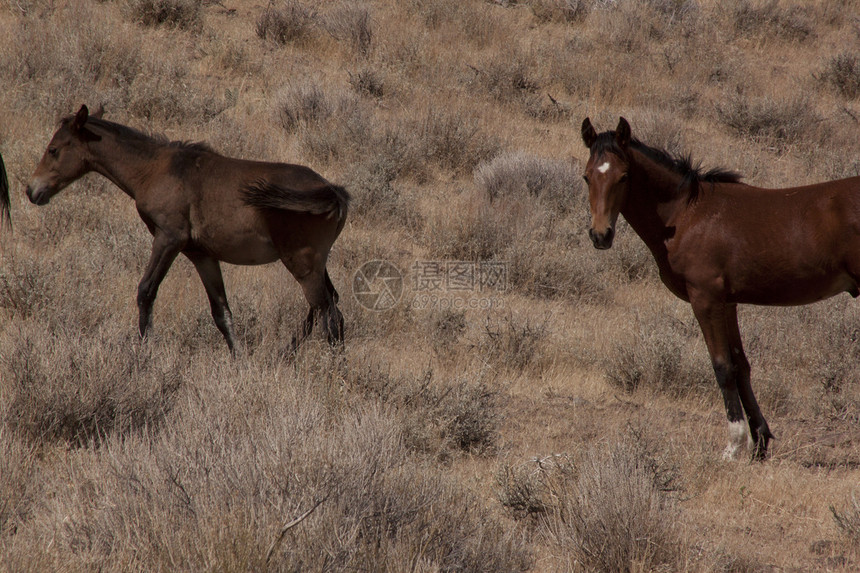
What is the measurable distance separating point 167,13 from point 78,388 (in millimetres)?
11384

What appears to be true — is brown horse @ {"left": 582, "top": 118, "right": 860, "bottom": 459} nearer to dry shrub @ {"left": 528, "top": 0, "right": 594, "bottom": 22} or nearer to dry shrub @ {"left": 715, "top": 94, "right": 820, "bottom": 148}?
dry shrub @ {"left": 715, "top": 94, "right": 820, "bottom": 148}

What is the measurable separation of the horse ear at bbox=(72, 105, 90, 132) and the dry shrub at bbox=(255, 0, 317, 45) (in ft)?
28.8

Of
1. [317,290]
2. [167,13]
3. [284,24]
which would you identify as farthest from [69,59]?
[317,290]

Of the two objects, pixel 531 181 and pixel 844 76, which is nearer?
pixel 531 181

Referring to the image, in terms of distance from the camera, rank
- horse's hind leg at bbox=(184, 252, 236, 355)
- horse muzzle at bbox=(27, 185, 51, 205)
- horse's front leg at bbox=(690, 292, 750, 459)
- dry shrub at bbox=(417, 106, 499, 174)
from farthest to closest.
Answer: dry shrub at bbox=(417, 106, 499, 174)
horse's hind leg at bbox=(184, 252, 236, 355)
horse muzzle at bbox=(27, 185, 51, 205)
horse's front leg at bbox=(690, 292, 750, 459)

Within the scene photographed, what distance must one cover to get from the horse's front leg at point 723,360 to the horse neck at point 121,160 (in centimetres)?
460

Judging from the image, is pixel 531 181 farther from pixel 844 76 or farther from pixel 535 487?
pixel 844 76

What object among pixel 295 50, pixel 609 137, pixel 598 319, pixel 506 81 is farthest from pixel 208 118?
pixel 609 137

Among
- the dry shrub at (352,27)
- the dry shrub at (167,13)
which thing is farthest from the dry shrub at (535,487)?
the dry shrub at (167,13)

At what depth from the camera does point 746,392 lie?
19.7 feet

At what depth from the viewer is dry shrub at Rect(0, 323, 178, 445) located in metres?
4.91

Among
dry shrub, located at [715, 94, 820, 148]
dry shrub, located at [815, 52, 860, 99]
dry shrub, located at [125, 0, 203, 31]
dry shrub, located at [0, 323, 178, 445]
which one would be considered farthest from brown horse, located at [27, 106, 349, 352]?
dry shrub, located at [815, 52, 860, 99]

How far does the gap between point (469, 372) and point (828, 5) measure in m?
17.4

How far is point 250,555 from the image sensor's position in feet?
10.3
